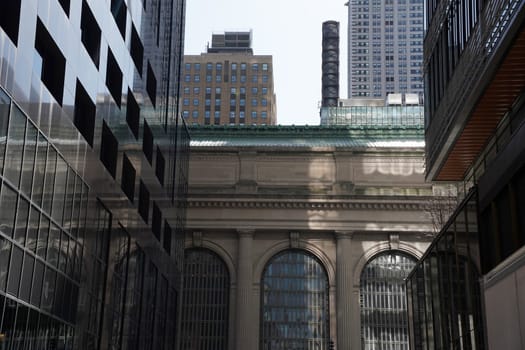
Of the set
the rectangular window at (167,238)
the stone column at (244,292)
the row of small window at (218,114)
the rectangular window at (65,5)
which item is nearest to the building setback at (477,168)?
the rectangular window at (65,5)

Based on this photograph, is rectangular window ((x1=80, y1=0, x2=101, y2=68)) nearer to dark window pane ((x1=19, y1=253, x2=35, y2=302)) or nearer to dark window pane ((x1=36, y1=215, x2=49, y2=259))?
dark window pane ((x1=36, y1=215, x2=49, y2=259))

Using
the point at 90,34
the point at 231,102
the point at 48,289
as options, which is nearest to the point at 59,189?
the point at 48,289

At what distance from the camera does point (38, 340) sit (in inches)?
1006

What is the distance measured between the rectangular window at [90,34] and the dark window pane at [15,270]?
32.5 feet

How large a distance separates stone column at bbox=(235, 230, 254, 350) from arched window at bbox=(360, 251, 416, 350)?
7468 mm

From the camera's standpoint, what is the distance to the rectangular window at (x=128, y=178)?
35.7m

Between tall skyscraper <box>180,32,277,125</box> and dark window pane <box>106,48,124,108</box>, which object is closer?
dark window pane <box>106,48,124,108</box>

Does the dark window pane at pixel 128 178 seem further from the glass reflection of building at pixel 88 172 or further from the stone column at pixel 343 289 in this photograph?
the stone column at pixel 343 289

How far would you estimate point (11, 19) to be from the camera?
22469 mm

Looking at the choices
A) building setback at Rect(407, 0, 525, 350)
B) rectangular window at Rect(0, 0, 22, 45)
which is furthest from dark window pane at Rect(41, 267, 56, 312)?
building setback at Rect(407, 0, 525, 350)

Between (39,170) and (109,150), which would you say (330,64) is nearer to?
(109,150)

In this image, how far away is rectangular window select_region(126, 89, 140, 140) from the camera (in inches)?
1445

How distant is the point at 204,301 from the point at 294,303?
6.05 metres

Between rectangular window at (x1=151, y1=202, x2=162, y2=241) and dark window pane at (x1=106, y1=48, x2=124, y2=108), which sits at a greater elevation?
dark window pane at (x1=106, y1=48, x2=124, y2=108)
